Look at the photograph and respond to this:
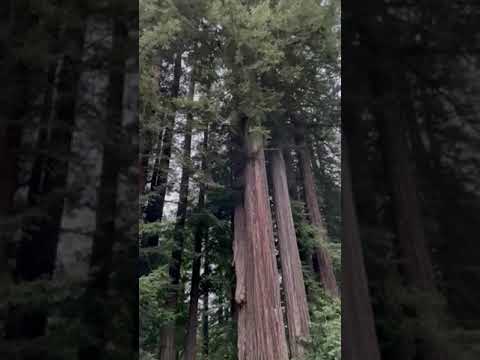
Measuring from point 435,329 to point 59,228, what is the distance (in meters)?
0.75

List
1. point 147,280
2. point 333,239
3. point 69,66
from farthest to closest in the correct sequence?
point 333,239 → point 147,280 → point 69,66

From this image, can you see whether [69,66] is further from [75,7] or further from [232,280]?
[232,280]

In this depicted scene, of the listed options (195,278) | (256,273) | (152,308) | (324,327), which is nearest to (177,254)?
Result: (195,278)

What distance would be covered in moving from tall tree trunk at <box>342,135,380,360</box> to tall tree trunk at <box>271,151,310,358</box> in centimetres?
266

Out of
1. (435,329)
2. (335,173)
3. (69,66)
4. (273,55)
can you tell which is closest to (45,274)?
(69,66)

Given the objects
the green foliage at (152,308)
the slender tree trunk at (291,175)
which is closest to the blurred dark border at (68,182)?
the green foliage at (152,308)

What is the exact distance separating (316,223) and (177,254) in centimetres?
Answer: 155

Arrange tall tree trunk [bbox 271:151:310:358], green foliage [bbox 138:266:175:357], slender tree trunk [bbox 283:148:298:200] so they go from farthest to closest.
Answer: slender tree trunk [bbox 283:148:298:200] → tall tree trunk [bbox 271:151:310:358] → green foliage [bbox 138:266:175:357]

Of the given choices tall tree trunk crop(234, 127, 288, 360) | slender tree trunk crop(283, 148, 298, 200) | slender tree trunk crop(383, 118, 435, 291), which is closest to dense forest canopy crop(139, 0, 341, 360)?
tall tree trunk crop(234, 127, 288, 360)

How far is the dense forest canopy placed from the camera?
10.3ft

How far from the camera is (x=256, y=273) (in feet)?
10.3

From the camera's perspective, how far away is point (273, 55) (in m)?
3.25

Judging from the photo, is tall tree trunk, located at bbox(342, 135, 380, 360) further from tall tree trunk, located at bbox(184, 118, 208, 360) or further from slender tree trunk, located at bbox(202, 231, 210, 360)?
slender tree trunk, located at bbox(202, 231, 210, 360)

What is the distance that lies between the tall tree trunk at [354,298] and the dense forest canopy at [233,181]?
2300 mm
